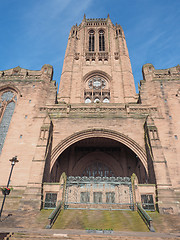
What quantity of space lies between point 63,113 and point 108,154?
7.34 meters

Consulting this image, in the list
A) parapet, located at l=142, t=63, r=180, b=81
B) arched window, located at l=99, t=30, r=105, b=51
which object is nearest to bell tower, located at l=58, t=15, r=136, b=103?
arched window, located at l=99, t=30, r=105, b=51

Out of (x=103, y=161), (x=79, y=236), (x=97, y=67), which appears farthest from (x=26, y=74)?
(x=79, y=236)

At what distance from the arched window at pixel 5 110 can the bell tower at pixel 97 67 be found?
301 inches

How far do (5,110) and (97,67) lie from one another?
1816cm

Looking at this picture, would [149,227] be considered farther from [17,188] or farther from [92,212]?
[17,188]

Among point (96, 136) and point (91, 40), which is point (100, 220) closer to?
point (96, 136)

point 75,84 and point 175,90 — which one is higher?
point 75,84

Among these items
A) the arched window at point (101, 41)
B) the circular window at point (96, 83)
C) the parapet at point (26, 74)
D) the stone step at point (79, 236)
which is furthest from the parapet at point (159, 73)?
the stone step at point (79, 236)

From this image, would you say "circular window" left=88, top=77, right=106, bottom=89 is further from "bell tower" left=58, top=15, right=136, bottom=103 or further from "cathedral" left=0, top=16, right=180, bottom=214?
"cathedral" left=0, top=16, right=180, bottom=214

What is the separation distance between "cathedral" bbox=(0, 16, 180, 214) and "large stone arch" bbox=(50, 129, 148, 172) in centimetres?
9

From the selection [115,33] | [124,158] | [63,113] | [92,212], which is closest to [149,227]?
[92,212]

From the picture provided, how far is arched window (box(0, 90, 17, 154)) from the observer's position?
1909cm

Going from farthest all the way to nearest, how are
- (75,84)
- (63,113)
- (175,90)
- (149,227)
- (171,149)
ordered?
1. (75,84)
2. (175,90)
3. (63,113)
4. (171,149)
5. (149,227)

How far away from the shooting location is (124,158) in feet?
66.3
